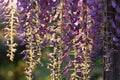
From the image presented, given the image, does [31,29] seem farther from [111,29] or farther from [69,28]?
[111,29]

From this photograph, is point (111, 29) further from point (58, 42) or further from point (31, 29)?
point (31, 29)

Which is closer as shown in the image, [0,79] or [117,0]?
[117,0]

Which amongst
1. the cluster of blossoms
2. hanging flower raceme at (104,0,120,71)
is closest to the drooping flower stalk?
the cluster of blossoms

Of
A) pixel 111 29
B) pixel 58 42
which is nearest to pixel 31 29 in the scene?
pixel 58 42

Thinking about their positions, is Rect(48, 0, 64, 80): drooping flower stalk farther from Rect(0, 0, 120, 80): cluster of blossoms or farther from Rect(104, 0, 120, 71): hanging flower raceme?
Rect(104, 0, 120, 71): hanging flower raceme

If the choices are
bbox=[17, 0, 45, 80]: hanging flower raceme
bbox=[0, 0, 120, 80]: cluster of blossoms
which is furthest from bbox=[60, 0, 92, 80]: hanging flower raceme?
bbox=[17, 0, 45, 80]: hanging flower raceme

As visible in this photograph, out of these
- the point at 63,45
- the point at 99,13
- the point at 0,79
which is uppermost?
the point at 99,13

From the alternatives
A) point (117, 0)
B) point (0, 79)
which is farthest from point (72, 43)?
point (0, 79)

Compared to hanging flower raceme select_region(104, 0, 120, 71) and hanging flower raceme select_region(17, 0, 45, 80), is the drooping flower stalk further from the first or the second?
hanging flower raceme select_region(104, 0, 120, 71)

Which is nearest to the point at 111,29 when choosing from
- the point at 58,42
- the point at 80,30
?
the point at 80,30

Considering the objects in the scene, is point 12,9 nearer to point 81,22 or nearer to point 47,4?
point 47,4

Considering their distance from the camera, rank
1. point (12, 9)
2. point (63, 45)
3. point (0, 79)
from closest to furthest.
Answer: point (63, 45)
point (12, 9)
point (0, 79)
